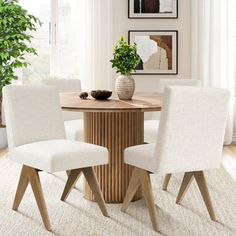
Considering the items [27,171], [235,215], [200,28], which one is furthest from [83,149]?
[200,28]

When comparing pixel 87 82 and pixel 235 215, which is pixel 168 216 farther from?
pixel 87 82

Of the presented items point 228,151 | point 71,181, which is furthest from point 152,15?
point 71,181

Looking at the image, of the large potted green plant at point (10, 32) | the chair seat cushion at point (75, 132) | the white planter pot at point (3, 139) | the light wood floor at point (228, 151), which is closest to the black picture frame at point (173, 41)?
the light wood floor at point (228, 151)

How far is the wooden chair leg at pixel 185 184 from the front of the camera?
3219 mm

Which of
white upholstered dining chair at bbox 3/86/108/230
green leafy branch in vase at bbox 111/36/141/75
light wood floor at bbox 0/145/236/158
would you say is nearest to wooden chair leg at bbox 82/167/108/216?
white upholstered dining chair at bbox 3/86/108/230

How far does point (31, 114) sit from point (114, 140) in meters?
0.61

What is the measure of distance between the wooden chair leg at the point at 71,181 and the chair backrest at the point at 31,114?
0.28 m

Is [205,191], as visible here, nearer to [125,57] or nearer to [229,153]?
[125,57]

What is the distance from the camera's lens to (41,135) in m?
3.25

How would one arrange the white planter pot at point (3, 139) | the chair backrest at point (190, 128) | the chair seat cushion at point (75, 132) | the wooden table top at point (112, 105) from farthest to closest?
the white planter pot at point (3, 139) → the chair seat cushion at point (75, 132) → the wooden table top at point (112, 105) → the chair backrest at point (190, 128)

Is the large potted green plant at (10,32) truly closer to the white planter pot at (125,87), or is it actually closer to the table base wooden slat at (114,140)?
the white planter pot at (125,87)

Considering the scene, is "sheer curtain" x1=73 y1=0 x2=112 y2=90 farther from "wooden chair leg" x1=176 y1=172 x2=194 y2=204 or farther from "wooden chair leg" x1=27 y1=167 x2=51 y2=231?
"wooden chair leg" x1=27 y1=167 x2=51 y2=231

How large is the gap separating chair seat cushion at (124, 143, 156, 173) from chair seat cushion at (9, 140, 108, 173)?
6.2 inches

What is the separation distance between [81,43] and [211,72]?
1.64 meters
